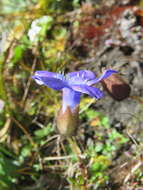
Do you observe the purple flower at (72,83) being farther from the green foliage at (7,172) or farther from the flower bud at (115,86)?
the green foliage at (7,172)

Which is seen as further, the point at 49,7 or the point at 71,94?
the point at 49,7

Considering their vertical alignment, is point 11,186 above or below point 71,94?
below

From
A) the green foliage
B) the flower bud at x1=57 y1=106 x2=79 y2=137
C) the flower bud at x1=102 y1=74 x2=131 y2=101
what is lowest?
the green foliage

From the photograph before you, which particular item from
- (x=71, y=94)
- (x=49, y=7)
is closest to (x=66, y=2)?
(x=49, y=7)

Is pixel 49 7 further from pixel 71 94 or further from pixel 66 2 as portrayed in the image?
pixel 71 94

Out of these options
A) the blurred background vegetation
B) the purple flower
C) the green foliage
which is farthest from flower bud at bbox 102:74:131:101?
the green foliage

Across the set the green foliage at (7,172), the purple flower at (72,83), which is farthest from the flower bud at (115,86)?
the green foliage at (7,172)

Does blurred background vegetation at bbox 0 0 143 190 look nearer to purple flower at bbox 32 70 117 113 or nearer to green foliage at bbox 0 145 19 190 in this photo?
green foliage at bbox 0 145 19 190
